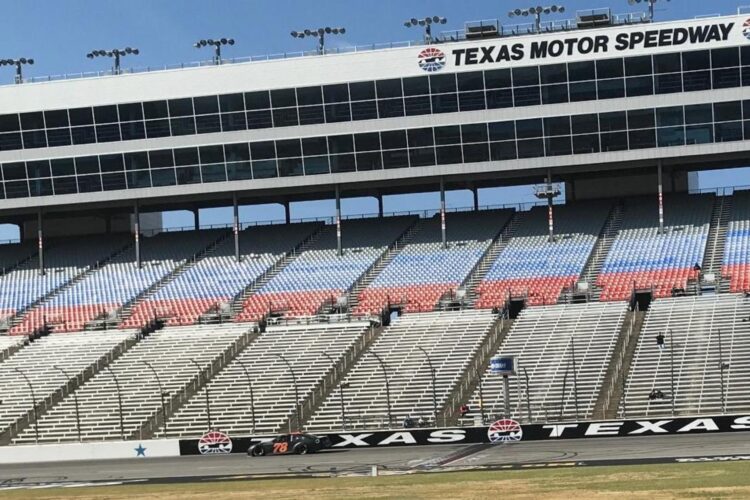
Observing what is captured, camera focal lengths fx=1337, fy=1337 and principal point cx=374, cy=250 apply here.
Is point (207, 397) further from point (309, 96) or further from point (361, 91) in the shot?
point (361, 91)

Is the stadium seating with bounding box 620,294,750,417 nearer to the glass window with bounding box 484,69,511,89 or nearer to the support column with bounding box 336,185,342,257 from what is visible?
the glass window with bounding box 484,69,511,89

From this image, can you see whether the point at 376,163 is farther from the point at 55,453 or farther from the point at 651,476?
the point at 651,476

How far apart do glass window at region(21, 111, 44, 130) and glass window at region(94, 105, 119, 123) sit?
455 cm

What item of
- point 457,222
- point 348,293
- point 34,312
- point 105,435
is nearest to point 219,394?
point 105,435

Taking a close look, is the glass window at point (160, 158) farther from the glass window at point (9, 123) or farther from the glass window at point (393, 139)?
the glass window at point (393, 139)

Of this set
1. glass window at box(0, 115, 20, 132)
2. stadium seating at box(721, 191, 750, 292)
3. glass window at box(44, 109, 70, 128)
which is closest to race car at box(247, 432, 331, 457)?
stadium seating at box(721, 191, 750, 292)

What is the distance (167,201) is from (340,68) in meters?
18.9

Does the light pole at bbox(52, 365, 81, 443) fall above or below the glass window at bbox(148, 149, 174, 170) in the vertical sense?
below

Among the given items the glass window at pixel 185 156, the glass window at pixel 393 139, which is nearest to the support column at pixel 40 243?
the glass window at pixel 185 156

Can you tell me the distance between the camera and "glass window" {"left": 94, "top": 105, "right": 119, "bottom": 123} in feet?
339

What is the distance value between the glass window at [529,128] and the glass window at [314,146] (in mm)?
14443

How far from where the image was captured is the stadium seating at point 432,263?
92.9m

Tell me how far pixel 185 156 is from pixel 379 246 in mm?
16561

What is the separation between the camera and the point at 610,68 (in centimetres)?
9531
